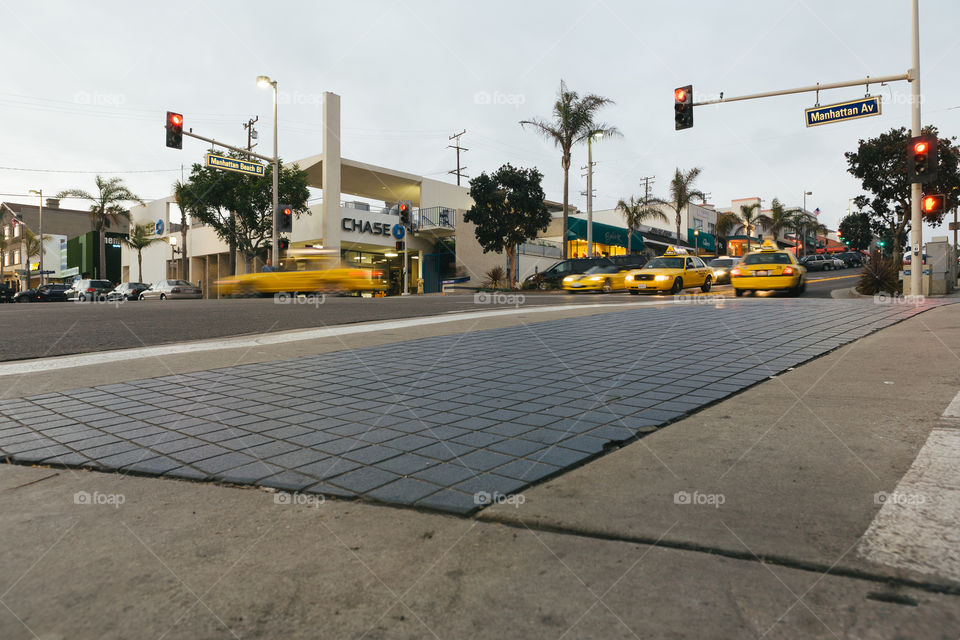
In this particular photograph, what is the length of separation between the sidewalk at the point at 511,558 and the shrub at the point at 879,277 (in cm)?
1795

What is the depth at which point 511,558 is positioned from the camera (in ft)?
6.77

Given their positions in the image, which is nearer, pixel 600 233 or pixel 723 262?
pixel 723 262

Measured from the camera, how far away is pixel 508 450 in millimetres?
3250

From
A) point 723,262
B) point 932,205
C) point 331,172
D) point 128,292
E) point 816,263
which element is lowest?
point 128,292

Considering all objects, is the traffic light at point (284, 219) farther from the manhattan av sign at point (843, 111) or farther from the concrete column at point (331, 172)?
the manhattan av sign at point (843, 111)

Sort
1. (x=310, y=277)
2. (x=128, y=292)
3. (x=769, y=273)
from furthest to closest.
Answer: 1. (x=128, y=292)
2. (x=310, y=277)
3. (x=769, y=273)

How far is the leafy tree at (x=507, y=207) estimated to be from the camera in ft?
107

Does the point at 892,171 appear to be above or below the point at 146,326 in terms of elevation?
above

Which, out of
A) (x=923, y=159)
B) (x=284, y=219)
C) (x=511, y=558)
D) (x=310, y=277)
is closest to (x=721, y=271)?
(x=923, y=159)

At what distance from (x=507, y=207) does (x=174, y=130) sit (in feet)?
57.5

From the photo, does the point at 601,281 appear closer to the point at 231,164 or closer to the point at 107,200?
the point at 231,164

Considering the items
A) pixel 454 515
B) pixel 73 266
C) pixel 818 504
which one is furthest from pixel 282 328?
pixel 73 266

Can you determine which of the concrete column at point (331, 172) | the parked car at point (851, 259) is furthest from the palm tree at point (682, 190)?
the concrete column at point (331, 172)

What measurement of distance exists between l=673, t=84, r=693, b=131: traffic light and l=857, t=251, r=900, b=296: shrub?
735 cm
